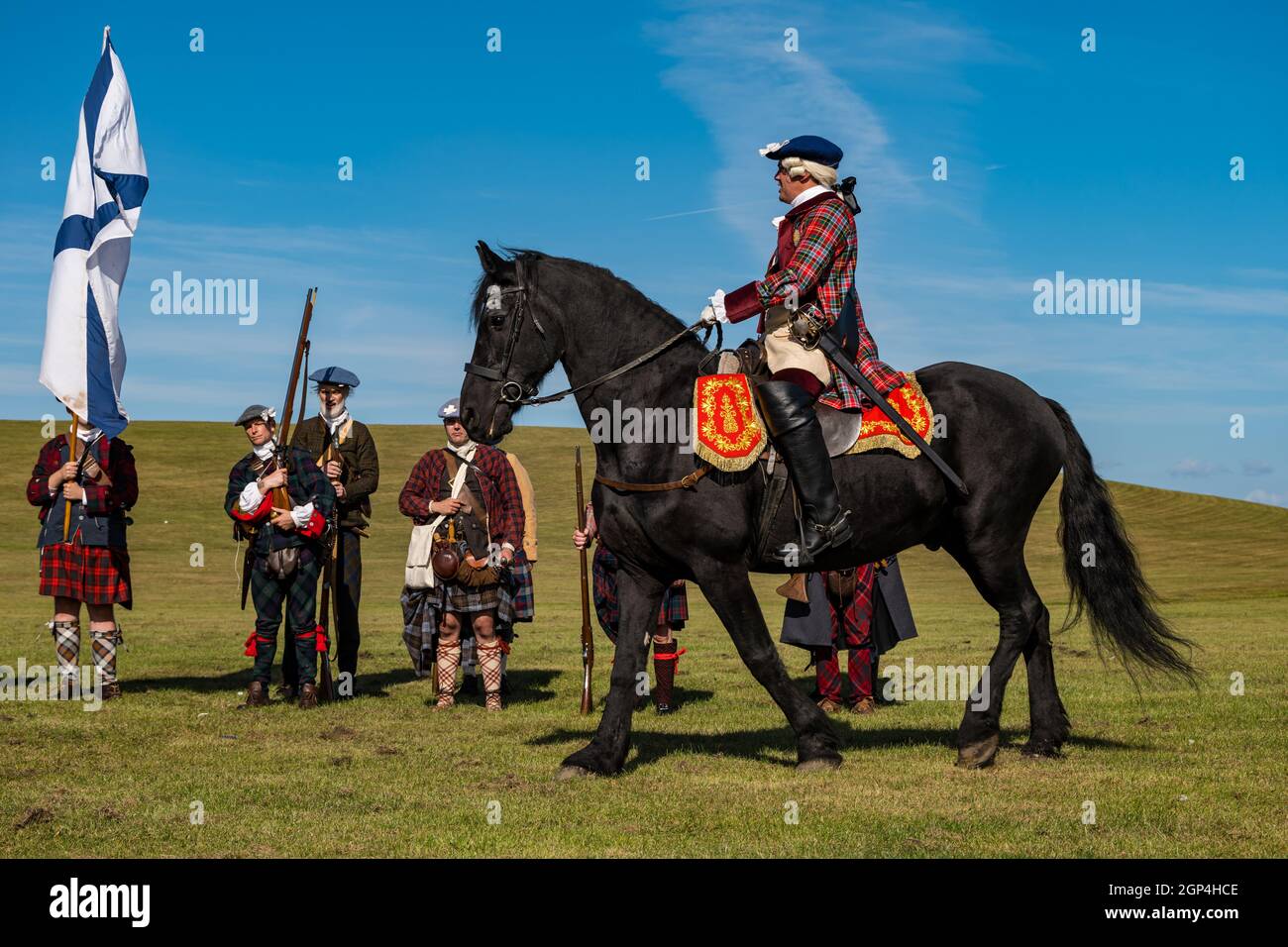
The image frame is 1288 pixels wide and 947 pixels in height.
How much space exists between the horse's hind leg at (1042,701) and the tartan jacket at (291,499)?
21.5ft

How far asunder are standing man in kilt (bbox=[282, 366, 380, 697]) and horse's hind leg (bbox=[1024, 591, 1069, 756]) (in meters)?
6.81

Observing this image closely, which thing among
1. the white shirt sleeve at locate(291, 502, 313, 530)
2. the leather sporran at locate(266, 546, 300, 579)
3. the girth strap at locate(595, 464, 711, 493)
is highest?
the girth strap at locate(595, 464, 711, 493)

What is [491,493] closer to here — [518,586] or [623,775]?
[518,586]

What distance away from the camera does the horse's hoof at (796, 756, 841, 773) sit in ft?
27.0

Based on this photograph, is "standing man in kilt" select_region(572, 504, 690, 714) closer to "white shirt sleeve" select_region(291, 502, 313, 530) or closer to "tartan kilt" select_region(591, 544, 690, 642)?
"tartan kilt" select_region(591, 544, 690, 642)

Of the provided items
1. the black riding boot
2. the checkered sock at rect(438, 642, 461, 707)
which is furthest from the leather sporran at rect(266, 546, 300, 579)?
the black riding boot

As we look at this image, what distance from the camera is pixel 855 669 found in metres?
11.8

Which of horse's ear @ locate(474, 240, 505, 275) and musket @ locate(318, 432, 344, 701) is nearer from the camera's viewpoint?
horse's ear @ locate(474, 240, 505, 275)

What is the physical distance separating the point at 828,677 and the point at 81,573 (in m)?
7.32

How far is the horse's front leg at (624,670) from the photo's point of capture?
8.26 metres

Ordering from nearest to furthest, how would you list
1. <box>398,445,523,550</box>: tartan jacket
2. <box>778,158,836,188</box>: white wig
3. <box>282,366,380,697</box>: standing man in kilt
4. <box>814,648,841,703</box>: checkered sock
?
1. <box>778,158,836,188</box>: white wig
2. <box>814,648,841,703</box>: checkered sock
3. <box>398,445,523,550</box>: tartan jacket
4. <box>282,366,380,697</box>: standing man in kilt

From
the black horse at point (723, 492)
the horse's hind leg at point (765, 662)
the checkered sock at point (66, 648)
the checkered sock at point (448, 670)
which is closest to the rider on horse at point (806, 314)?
the black horse at point (723, 492)
